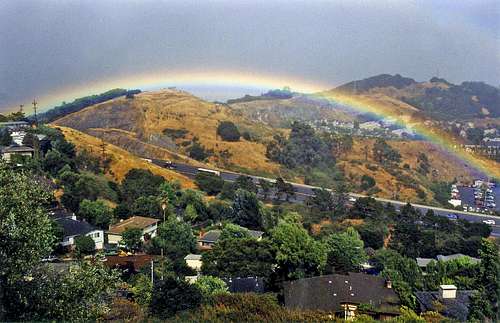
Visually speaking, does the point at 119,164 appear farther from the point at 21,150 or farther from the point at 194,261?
the point at 194,261

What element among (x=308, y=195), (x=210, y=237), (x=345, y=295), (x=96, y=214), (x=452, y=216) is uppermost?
(x=345, y=295)

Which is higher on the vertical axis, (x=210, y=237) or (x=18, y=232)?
(x=18, y=232)

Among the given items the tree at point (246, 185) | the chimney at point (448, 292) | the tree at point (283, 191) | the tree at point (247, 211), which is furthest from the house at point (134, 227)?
the chimney at point (448, 292)

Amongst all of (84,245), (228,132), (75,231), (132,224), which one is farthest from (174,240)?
(228,132)

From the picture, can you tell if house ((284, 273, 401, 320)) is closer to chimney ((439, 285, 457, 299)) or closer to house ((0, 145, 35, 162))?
chimney ((439, 285, 457, 299))

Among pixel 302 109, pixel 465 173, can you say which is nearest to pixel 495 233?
pixel 465 173

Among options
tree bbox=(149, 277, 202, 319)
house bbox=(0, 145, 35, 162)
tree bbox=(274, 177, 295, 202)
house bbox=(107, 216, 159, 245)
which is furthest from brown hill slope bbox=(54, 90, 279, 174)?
tree bbox=(149, 277, 202, 319)
